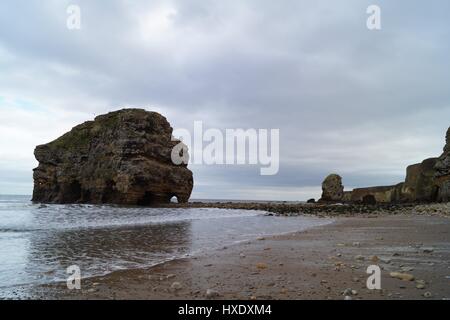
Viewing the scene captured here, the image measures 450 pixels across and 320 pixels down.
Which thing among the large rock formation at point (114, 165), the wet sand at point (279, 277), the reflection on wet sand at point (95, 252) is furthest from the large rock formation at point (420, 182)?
the reflection on wet sand at point (95, 252)

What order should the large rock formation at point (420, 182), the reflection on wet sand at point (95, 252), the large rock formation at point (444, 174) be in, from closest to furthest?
the reflection on wet sand at point (95, 252) < the large rock formation at point (444, 174) < the large rock formation at point (420, 182)

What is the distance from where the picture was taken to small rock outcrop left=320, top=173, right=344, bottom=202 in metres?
73.8

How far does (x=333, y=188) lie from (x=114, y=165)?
50.4 meters

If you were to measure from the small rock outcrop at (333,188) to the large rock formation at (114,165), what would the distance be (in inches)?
1468

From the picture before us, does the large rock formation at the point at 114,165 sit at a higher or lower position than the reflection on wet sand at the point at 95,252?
higher

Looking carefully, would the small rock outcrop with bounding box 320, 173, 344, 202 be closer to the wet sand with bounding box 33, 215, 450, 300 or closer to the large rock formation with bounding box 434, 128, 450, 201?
the large rock formation with bounding box 434, 128, 450, 201

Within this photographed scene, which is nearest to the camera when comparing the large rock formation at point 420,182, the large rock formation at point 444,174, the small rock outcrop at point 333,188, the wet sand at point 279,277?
the wet sand at point 279,277

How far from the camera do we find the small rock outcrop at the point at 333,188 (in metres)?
73.8

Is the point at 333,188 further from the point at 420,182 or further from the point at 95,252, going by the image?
the point at 95,252

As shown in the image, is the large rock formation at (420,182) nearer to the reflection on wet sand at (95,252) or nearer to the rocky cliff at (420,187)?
the rocky cliff at (420,187)

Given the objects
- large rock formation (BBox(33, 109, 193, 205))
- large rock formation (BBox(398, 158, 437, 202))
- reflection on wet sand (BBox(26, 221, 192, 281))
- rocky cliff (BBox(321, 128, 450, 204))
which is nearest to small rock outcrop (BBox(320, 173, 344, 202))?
rocky cliff (BBox(321, 128, 450, 204))
